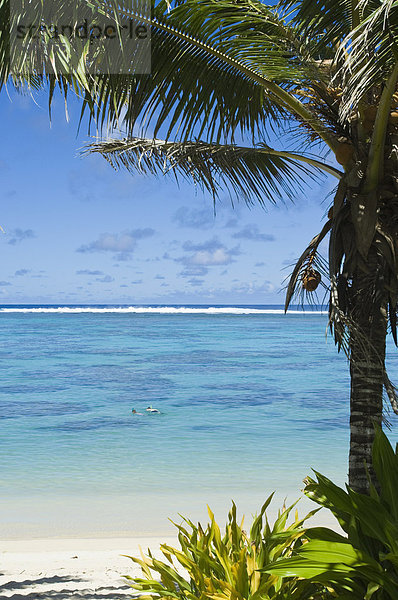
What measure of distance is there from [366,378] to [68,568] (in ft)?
11.3

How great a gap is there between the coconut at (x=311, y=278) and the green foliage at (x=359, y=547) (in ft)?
Answer: 4.44

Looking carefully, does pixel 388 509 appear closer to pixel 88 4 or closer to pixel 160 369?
pixel 88 4

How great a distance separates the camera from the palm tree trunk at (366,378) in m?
4.04

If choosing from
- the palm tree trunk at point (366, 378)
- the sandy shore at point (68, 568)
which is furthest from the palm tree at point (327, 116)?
the sandy shore at point (68, 568)

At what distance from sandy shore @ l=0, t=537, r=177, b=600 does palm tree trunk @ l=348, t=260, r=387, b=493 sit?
2.10m

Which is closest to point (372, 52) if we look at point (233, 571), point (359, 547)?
point (359, 547)

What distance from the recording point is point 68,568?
565 cm

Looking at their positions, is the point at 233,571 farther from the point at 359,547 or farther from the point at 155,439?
the point at 155,439

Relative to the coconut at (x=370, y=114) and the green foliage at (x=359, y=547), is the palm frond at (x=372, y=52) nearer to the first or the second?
the coconut at (x=370, y=114)

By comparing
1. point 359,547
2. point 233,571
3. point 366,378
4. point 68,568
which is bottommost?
point 68,568

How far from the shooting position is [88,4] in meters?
3.39

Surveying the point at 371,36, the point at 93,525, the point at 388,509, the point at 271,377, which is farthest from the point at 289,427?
the point at 371,36

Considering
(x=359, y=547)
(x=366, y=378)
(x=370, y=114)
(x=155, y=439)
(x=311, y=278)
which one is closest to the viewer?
(x=359, y=547)

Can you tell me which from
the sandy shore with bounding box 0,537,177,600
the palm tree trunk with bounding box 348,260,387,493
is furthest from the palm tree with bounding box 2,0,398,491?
the sandy shore with bounding box 0,537,177,600
